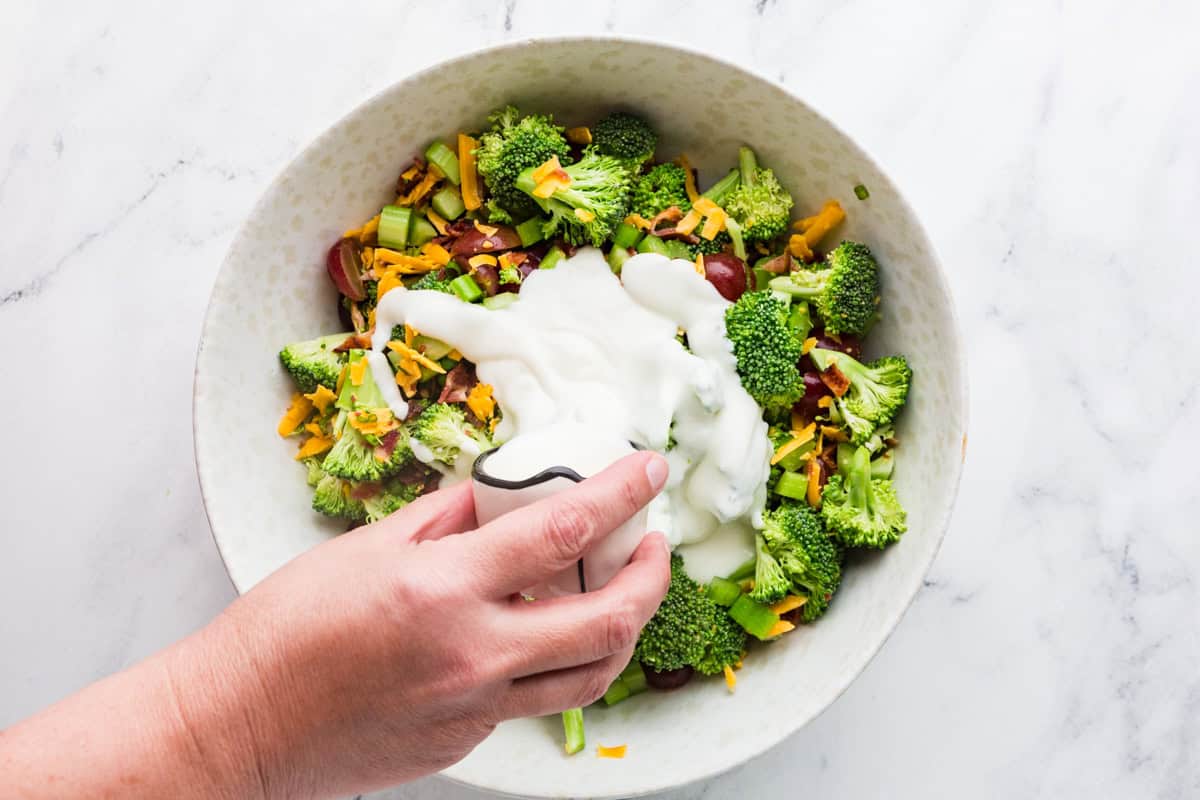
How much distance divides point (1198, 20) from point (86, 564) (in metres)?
3.25

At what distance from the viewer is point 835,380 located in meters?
2.22

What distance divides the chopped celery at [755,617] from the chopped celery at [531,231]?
38.2 inches

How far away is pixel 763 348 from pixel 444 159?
880 millimetres

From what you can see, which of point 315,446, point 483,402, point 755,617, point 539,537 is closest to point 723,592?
point 755,617

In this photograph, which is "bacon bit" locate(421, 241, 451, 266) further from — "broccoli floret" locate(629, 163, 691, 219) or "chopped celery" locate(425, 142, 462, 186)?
"broccoli floret" locate(629, 163, 691, 219)

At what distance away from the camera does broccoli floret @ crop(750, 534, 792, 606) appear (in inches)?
85.6

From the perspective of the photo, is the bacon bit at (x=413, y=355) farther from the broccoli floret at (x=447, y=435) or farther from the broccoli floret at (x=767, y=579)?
the broccoli floret at (x=767, y=579)

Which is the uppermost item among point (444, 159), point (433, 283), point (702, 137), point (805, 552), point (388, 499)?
point (702, 137)

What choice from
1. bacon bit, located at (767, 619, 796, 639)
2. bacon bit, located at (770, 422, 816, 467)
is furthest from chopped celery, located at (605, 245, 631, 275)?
bacon bit, located at (767, 619, 796, 639)

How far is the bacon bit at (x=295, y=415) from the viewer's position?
2338 mm

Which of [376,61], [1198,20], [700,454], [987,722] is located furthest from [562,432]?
[1198,20]

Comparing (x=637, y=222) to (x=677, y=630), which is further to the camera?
(x=637, y=222)

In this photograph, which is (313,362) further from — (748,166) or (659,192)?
(748,166)

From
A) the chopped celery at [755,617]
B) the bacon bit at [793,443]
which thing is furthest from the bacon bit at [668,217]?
the chopped celery at [755,617]
